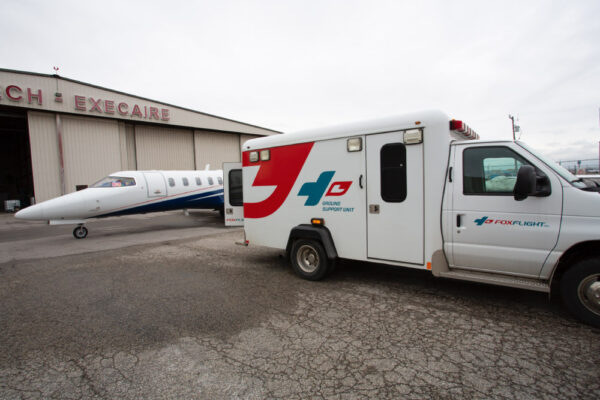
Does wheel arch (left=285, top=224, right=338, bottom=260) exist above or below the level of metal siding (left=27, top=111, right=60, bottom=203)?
below

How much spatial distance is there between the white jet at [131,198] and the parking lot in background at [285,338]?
5.91 metres

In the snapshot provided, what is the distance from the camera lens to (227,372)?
3162 millimetres

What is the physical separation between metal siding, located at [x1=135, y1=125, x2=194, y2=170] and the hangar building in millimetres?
73

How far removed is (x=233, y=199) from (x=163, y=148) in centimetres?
2134

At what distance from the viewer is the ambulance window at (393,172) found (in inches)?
192

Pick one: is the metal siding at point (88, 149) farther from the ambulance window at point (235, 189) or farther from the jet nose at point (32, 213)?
the ambulance window at point (235, 189)

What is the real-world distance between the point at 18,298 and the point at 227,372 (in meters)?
4.60

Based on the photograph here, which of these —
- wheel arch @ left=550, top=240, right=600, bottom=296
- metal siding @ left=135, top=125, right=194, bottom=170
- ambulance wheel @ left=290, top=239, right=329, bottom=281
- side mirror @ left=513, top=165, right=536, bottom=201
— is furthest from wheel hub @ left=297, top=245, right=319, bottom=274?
metal siding @ left=135, top=125, right=194, bottom=170

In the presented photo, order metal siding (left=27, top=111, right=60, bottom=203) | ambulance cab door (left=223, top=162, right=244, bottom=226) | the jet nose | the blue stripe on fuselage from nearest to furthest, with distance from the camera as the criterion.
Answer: ambulance cab door (left=223, top=162, right=244, bottom=226) → the jet nose → the blue stripe on fuselage → metal siding (left=27, top=111, right=60, bottom=203)

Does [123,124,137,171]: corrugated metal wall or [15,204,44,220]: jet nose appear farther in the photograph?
[123,124,137,171]: corrugated metal wall

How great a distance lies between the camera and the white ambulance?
12.8 feet

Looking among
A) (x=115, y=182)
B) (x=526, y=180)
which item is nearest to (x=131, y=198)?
(x=115, y=182)

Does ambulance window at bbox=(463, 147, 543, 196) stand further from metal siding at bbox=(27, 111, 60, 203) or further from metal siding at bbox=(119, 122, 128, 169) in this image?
metal siding at bbox=(119, 122, 128, 169)

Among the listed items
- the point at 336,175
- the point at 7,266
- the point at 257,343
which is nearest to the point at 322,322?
the point at 257,343
